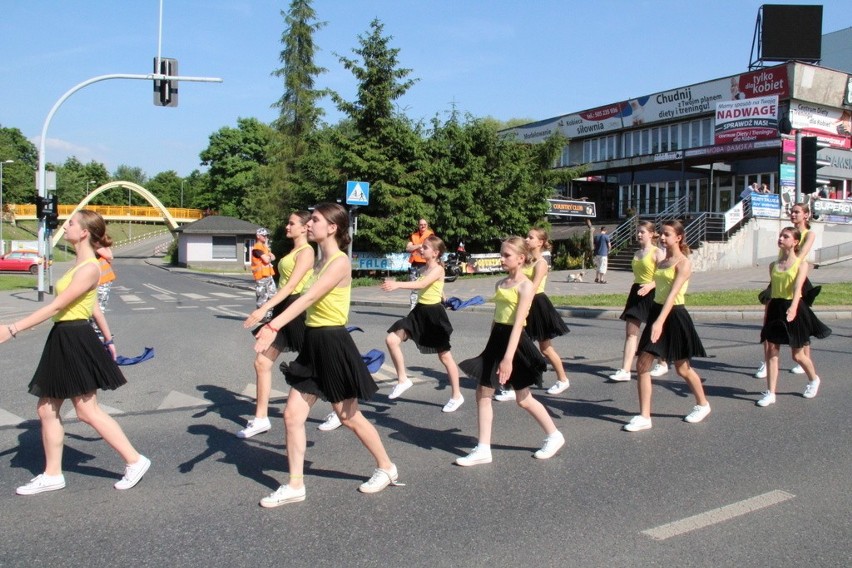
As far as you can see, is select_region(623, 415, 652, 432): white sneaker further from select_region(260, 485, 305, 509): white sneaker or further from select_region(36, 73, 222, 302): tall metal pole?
select_region(36, 73, 222, 302): tall metal pole

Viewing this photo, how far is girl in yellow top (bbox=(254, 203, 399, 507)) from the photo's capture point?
4.24 m

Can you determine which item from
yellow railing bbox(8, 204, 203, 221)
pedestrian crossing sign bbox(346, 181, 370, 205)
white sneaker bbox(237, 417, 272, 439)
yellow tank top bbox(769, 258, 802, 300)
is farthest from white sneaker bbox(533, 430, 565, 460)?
yellow railing bbox(8, 204, 203, 221)

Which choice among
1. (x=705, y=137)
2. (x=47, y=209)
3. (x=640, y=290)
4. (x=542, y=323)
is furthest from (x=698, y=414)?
(x=705, y=137)

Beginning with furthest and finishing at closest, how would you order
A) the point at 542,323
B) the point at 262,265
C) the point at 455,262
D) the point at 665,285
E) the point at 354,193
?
1. the point at 455,262
2. the point at 354,193
3. the point at 262,265
4. the point at 542,323
5. the point at 665,285

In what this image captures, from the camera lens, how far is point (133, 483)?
450 cm

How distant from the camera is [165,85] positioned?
58.5 ft

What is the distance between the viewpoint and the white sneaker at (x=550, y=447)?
5.15m

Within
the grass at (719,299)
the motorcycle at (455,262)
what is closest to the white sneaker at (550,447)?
the grass at (719,299)

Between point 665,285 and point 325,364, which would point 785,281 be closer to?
point 665,285

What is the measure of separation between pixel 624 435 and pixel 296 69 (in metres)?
42.4

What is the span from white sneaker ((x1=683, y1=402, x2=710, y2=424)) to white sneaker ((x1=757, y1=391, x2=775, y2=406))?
896 millimetres

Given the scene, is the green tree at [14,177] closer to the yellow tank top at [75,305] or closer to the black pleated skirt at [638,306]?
the black pleated skirt at [638,306]

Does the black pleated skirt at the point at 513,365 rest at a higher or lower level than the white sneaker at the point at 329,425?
higher

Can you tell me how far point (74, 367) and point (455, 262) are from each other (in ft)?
78.1
